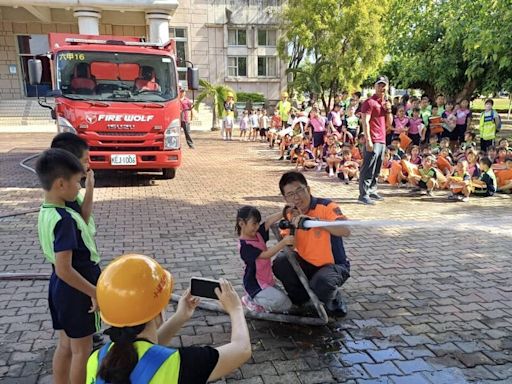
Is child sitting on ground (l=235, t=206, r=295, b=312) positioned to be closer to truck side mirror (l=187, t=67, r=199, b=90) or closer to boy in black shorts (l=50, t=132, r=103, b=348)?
Result: boy in black shorts (l=50, t=132, r=103, b=348)

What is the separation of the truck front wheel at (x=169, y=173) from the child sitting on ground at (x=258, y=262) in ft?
20.7

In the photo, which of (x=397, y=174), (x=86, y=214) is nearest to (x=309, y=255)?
(x=86, y=214)

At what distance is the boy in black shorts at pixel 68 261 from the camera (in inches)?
Result: 91.9

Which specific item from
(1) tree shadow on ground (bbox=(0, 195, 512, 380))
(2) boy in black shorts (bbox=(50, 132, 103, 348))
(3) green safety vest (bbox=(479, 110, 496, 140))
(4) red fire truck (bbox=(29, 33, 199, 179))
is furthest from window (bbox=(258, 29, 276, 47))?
(2) boy in black shorts (bbox=(50, 132, 103, 348))

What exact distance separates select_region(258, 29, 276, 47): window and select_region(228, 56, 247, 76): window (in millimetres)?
1614

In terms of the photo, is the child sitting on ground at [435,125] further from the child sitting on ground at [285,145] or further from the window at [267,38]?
the window at [267,38]

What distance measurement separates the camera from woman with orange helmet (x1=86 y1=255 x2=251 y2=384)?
1520 millimetres

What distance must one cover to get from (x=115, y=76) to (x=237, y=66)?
2149 centimetres

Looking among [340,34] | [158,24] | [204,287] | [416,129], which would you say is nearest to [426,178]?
[416,129]

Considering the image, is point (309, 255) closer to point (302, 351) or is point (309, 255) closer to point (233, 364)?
point (302, 351)

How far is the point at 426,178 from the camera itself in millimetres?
8812

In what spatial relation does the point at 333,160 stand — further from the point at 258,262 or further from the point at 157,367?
the point at 157,367

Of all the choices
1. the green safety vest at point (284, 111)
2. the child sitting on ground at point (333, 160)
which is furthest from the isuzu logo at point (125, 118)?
the green safety vest at point (284, 111)

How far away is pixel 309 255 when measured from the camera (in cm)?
381
